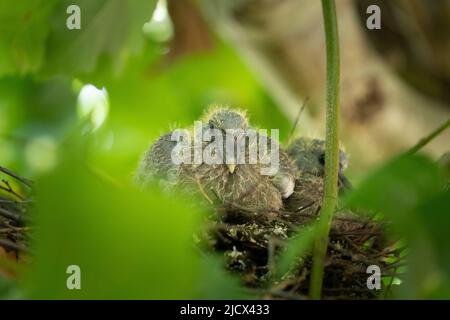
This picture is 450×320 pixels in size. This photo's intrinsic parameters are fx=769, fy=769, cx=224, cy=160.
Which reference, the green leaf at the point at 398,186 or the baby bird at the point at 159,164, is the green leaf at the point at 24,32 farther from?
the green leaf at the point at 398,186

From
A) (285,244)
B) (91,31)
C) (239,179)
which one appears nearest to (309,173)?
(239,179)

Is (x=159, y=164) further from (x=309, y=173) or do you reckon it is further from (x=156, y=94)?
(x=156, y=94)

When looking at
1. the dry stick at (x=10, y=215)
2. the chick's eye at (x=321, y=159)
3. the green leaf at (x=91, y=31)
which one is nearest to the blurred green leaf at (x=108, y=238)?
the dry stick at (x=10, y=215)

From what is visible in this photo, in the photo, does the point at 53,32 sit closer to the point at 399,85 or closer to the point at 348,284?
the point at 348,284

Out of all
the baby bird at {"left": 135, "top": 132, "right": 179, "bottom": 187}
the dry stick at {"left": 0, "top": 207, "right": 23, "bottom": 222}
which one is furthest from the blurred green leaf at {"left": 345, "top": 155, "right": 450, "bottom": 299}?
the baby bird at {"left": 135, "top": 132, "right": 179, "bottom": 187}

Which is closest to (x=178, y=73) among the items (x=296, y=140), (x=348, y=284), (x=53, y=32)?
(x=296, y=140)
